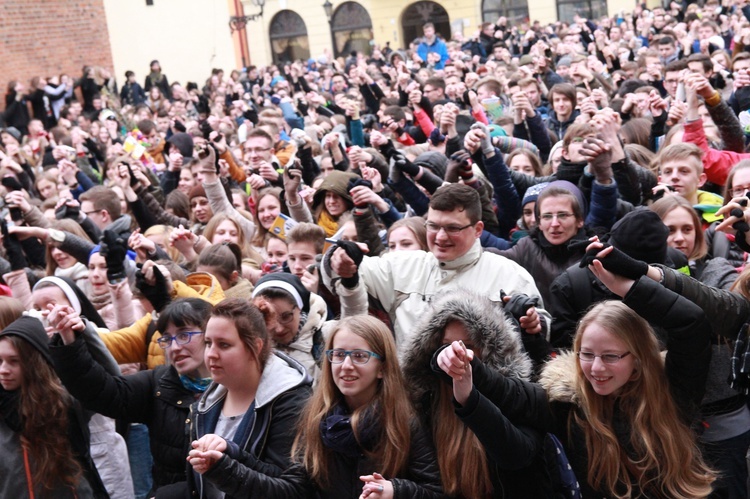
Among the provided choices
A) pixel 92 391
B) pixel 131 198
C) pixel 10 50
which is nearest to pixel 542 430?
pixel 92 391

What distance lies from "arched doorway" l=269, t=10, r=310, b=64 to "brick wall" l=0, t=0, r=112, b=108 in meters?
12.0

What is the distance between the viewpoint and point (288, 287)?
14.7 feet

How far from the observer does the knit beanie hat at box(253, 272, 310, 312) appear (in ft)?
14.7

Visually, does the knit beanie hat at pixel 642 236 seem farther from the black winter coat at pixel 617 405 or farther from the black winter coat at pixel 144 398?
the black winter coat at pixel 144 398

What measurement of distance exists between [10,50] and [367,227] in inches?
643

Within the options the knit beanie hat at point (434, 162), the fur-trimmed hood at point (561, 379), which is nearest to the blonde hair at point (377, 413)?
the fur-trimmed hood at point (561, 379)

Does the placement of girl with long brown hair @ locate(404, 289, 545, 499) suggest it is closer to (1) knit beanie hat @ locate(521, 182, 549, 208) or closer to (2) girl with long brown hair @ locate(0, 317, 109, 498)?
(2) girl with long brown hair @ locate(0, 317, 109, 498)

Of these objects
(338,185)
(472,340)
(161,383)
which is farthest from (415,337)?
(338,185)

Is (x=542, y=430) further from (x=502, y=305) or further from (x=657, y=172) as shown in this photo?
(x=657, y=172)

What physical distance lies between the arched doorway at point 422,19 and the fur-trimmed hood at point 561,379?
29497 mm

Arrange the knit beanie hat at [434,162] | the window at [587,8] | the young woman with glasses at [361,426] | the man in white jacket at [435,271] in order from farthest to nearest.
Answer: the window at [587,8]
the knit beanie hat at [434,162]
the man in white jacket at [435,271]
the young woman with glasses at [361,426]

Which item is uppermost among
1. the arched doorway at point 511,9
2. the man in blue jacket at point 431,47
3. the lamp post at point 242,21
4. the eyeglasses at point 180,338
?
the lamp post at point 242,21

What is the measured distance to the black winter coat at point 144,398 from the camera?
13.2 feet

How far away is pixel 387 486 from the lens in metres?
3.29
